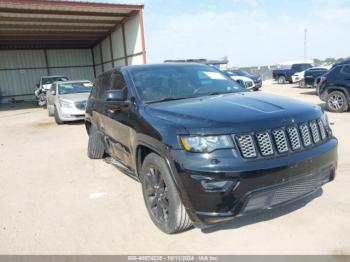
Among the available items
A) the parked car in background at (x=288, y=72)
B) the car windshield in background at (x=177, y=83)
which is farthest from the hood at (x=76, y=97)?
the parked car in background at (x=288, y=72)

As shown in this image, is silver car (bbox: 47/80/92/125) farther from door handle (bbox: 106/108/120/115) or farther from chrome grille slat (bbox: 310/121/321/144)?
chrome grille slat (bbox: 310/121/321/144)

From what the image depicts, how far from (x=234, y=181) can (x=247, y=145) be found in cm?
32

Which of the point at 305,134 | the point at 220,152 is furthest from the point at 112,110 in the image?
the point at 305,134

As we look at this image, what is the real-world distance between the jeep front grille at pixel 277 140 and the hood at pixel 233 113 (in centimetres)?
6

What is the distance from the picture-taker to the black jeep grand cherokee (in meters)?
2.57

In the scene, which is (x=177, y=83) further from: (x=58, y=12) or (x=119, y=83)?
(x=58, y=12)

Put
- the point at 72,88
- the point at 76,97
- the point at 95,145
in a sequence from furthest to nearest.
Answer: the point at 72,88 → the point at 76,97 → the point at 95,145

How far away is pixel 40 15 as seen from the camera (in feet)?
58.9

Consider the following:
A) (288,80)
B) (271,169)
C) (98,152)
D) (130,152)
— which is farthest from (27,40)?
(271,169)

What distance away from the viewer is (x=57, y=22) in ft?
65.4

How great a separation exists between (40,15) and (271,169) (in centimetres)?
1888

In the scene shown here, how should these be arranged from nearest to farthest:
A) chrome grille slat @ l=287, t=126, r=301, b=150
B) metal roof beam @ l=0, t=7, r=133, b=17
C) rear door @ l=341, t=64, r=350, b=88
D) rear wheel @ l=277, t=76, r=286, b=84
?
1. chrome grille slat @ l=287, t=126, r=301, b=150
2. rear door @ l=341, t=64, r=350, b=88
3. metal roof beam @ l=0, t=7, r=133, b=17
4. rear wheel @ l=277, t=76, r=286, b=84

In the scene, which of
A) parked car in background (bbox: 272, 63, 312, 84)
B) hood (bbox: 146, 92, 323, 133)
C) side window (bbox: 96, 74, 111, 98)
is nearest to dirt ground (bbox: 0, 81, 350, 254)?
hood (bbox: 146, 92, 323, 133)

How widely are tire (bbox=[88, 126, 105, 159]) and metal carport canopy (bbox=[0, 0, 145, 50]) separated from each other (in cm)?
1178
